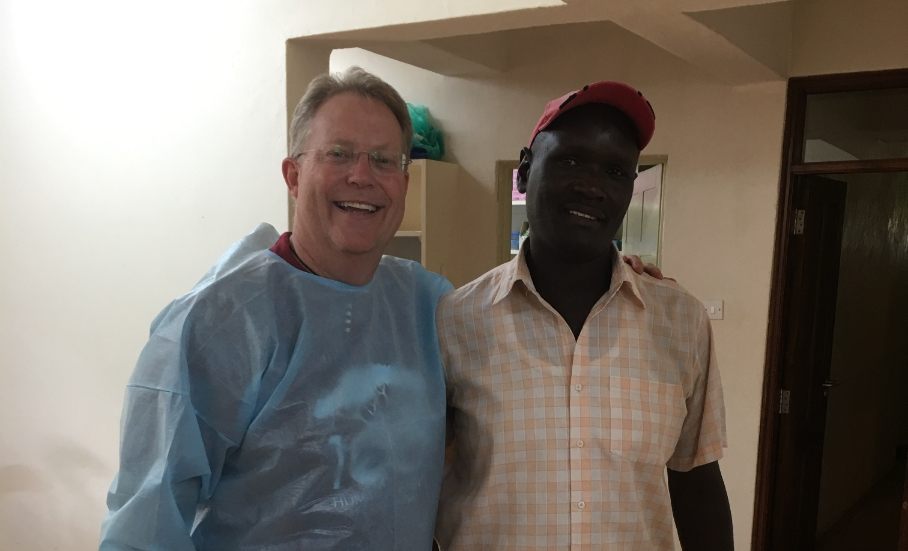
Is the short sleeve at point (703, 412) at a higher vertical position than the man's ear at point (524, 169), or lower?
lower

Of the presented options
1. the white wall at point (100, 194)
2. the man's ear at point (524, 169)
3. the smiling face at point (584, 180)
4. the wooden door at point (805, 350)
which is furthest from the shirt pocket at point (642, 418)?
the wooden door at point (805, 350)

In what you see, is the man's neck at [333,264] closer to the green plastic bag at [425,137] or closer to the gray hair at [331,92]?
the gray hair at [331,92]

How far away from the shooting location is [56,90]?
238cm

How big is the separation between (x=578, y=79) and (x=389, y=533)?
2281mm

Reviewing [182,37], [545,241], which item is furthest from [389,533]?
[182,37]

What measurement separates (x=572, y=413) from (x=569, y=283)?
8.9 inches

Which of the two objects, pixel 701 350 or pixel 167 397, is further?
pixel 701 350

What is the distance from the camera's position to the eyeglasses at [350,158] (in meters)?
1.05

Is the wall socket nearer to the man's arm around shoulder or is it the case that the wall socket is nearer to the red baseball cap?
the man's arm around shoulder

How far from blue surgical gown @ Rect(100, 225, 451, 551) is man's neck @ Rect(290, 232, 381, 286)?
21 millimetres

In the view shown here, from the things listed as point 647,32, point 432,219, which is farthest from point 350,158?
point 432,219

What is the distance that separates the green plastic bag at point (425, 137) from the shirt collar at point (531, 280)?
1892 mm

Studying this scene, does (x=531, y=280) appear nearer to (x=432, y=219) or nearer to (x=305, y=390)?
(x=305, y=390)

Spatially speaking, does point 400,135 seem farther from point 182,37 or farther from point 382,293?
point 182,37
